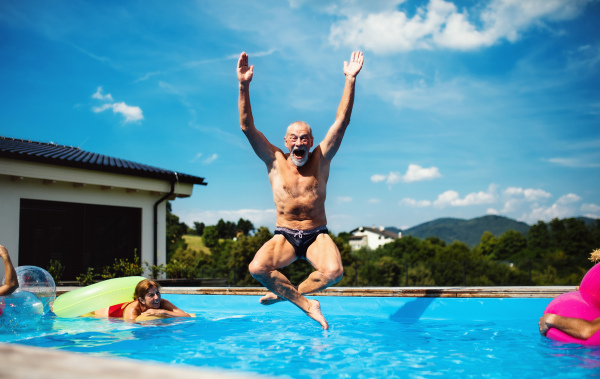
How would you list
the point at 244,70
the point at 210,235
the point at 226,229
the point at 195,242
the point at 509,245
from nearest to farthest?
the point at 244,70 → the point at 509,245 → the point at 195,242 → the point at 210,235 → the point at 226,229

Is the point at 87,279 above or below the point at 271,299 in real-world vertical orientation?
below

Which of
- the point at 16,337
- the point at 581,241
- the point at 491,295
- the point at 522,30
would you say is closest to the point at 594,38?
the point at 522,30

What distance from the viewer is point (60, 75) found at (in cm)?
5041

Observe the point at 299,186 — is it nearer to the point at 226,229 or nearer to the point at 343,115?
the point at 343,115

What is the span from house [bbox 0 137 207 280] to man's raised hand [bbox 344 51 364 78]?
30.2 ft

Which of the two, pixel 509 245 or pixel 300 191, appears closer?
pixel 300 191

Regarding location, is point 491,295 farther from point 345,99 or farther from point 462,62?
point 462,62

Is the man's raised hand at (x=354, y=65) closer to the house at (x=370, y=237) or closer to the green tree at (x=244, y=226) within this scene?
the green tree at (x=244, y=226)

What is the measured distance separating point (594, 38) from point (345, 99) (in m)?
58.4

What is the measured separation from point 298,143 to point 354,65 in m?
1.03

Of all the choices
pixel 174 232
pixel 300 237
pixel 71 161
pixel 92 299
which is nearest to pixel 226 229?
pixel 174 232

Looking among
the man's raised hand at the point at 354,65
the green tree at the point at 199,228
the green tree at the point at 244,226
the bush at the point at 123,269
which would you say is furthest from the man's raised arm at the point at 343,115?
the green tree at the point at 199,228

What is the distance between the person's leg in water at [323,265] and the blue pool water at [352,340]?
539 millimetres

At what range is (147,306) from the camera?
6266 millimetres
